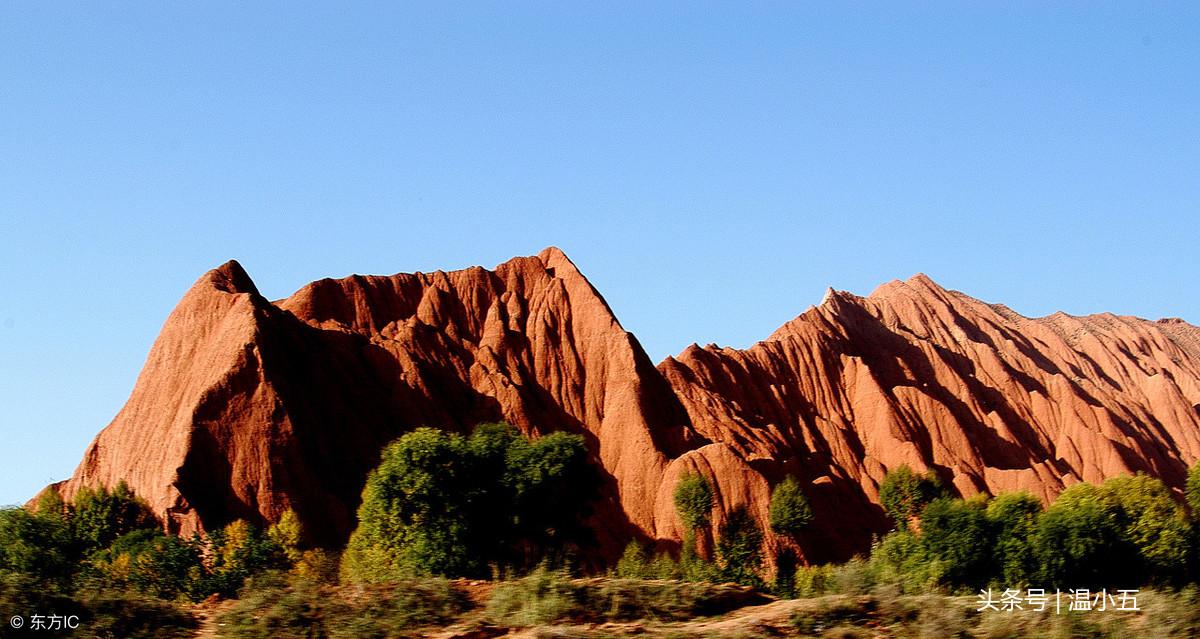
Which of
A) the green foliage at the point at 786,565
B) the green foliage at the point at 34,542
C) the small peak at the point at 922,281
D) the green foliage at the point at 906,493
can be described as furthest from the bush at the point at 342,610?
the small peak at the point at 922,281

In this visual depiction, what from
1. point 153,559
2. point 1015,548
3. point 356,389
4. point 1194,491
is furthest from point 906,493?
point 153,559

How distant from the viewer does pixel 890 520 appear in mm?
80438

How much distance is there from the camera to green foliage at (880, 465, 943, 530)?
77188mm

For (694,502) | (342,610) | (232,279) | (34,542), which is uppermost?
(232,279)

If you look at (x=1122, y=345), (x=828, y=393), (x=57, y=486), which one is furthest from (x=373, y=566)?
(x=1122, y=345)

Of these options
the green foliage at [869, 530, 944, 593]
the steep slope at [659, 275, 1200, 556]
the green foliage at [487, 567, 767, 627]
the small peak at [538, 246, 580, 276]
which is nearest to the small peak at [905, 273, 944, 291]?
the steep slope at [659, 275, 1200, 556]

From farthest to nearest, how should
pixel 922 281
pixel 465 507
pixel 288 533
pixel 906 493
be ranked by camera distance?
pixel 922 281 < pixel 906 493 < pixel 288 533 < pixel 465 507

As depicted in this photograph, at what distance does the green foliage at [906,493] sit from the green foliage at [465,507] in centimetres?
3306

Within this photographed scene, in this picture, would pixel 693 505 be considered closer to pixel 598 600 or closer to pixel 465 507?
pixel 465 507

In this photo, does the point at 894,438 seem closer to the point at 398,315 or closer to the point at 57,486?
the point at 398,315

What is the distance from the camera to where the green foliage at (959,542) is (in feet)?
134

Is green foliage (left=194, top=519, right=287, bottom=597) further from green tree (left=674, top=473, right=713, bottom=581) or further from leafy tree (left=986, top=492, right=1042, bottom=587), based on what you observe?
leafy tree (left=986, top=492, right=1042, bottom=587)

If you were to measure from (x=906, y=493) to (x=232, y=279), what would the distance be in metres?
47.1

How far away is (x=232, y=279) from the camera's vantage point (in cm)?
7138
